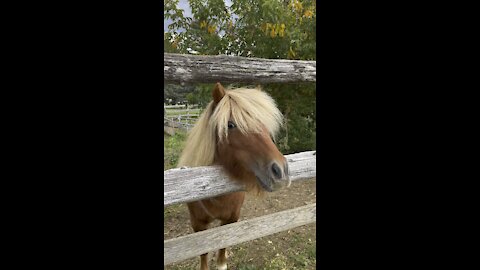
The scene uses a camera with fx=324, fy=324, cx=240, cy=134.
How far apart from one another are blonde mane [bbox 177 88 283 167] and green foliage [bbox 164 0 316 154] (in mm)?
476

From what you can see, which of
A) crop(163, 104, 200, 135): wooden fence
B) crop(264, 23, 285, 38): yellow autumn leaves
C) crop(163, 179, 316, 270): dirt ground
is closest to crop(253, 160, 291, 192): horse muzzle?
crop(163, 104, 200, 135): wooden fence

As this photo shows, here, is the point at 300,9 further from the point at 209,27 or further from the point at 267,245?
the point at 267,245

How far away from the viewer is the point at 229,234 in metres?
1.18

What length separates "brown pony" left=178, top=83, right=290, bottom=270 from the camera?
3.33 feet

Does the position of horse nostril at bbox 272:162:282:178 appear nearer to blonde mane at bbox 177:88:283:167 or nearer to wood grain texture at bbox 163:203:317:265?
blonde mane at bbox 177:88:283:167

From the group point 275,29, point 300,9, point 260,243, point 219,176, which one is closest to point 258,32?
point 275,29

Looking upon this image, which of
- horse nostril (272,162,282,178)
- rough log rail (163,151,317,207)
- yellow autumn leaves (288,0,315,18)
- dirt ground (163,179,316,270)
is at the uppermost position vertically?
yellow autumn leaves (288,0,315,18)

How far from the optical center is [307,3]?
178 centimetres

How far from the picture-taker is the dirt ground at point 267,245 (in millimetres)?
1730

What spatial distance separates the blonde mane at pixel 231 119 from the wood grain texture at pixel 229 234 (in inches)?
10.0
